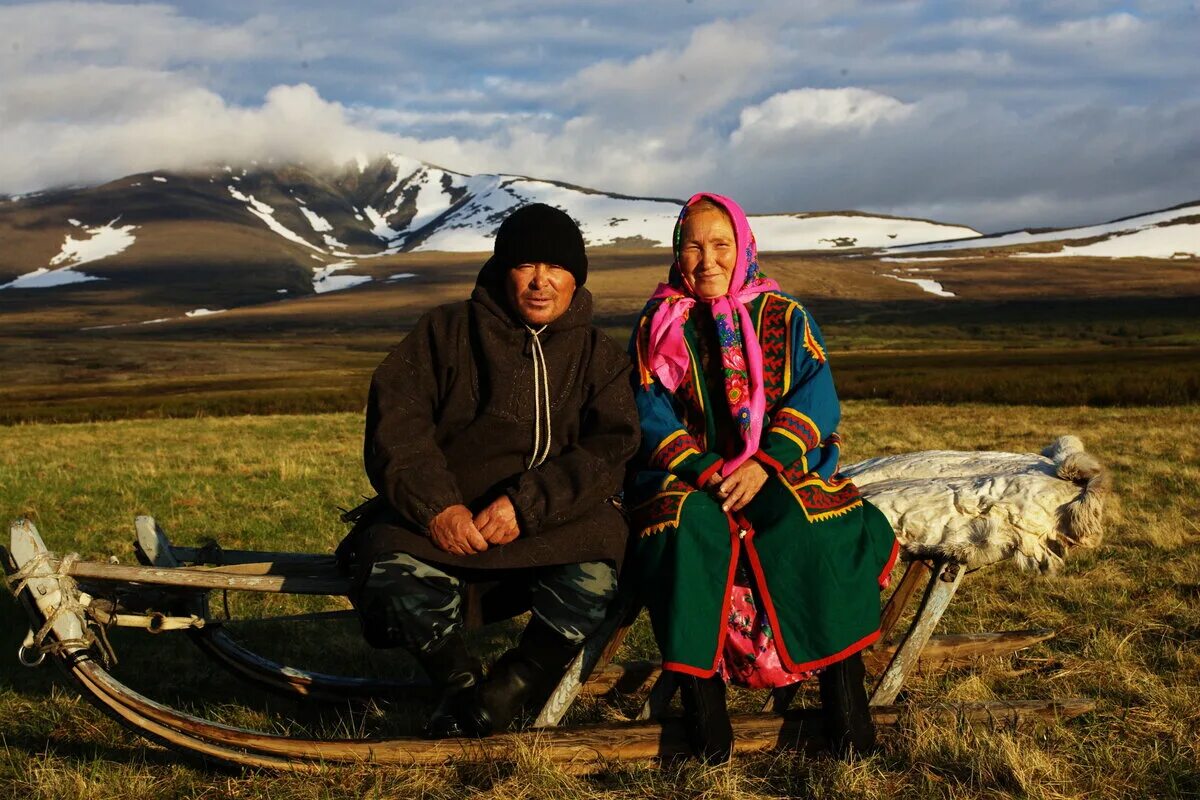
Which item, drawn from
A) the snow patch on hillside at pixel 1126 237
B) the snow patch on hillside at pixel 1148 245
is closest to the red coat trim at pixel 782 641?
the snow patch on hillside at pixel 1148 245

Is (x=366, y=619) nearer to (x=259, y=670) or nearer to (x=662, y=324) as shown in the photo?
(x=259, y=670)

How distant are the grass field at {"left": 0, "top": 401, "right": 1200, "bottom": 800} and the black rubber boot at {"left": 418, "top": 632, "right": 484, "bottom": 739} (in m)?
0.17

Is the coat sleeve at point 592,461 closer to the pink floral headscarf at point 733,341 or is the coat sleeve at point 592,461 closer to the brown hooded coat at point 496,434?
the brown hooded coat at point 496,434

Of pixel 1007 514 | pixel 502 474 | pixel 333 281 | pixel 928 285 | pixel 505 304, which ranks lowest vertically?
pixel 928 285

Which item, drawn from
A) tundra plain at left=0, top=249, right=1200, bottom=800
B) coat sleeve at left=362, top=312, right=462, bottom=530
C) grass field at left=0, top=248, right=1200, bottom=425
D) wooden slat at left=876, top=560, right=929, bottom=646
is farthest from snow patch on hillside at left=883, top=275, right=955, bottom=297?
coat sleeve at left=362, top=312, right=462, bottom=530

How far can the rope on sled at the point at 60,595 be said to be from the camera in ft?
11.5

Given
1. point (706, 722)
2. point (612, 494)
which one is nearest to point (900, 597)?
point (706, 722)

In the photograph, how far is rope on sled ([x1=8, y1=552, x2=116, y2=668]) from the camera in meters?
3.49

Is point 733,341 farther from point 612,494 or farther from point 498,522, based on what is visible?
point 498,522

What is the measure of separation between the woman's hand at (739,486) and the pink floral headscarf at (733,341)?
0.56 feet

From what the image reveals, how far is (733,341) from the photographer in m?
4.03

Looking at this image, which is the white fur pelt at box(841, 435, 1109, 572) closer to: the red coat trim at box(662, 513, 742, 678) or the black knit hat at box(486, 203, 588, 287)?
the red coat trim at box(662, 513, 742, 678)

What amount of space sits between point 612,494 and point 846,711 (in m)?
1.19

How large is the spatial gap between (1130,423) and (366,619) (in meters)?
15.3
